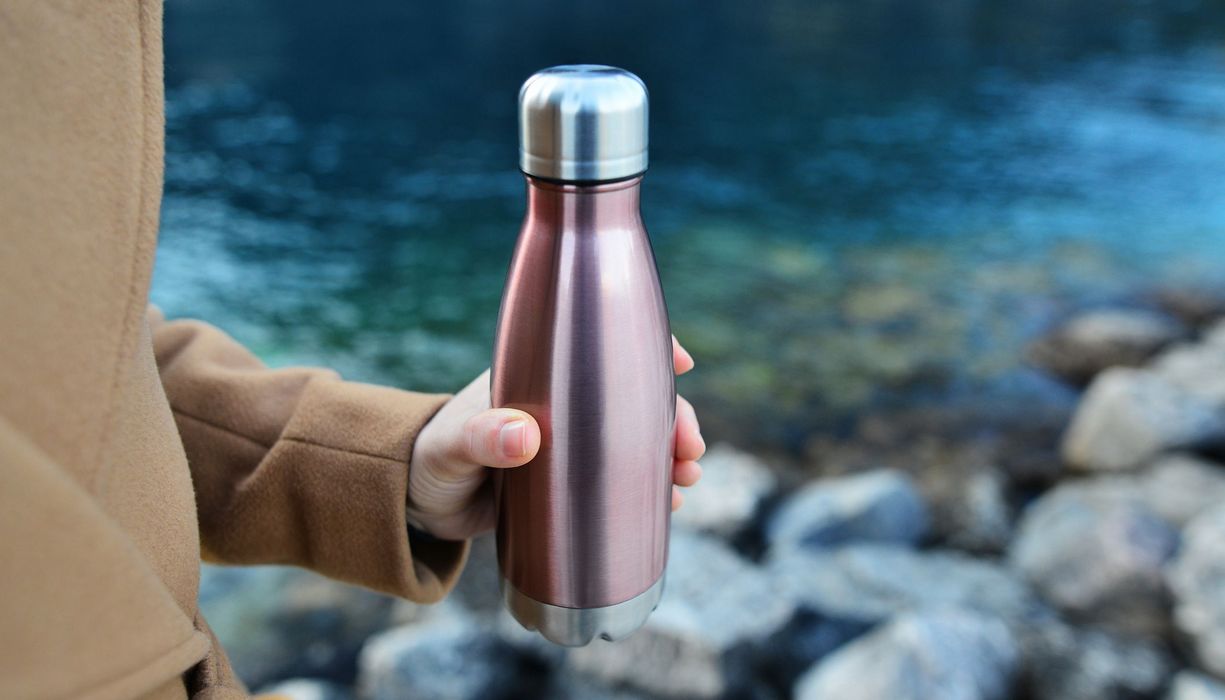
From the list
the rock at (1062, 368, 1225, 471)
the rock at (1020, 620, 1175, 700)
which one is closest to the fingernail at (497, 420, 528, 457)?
the rock at (1020, 620, 1175, 700)

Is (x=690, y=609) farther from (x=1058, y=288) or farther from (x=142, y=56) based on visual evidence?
(x=1058, y=288)

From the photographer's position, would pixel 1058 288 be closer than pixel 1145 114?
Yes

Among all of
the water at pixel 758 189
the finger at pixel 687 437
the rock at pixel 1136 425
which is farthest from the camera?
the water at pixel 758 189

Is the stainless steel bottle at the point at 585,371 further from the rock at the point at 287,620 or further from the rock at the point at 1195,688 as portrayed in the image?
the rock at the point at 287,620

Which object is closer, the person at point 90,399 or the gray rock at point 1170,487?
the person at point 90,399

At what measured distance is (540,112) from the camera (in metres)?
1.11

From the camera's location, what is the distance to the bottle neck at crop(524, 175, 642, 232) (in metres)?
1.14

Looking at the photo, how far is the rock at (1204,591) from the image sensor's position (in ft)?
11.4

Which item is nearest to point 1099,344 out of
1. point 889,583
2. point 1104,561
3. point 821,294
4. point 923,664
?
point 821,294

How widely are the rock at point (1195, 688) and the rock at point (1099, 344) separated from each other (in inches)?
132

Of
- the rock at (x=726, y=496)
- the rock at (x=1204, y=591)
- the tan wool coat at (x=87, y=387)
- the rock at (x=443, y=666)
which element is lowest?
the rock at (x=726, y=496)

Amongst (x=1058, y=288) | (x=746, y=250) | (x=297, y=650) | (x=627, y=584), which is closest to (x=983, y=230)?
(x=1058, y=288)

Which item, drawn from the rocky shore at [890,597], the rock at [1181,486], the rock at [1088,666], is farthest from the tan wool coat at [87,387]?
the rock at [1181,486]

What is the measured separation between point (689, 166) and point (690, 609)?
6.78 metres
